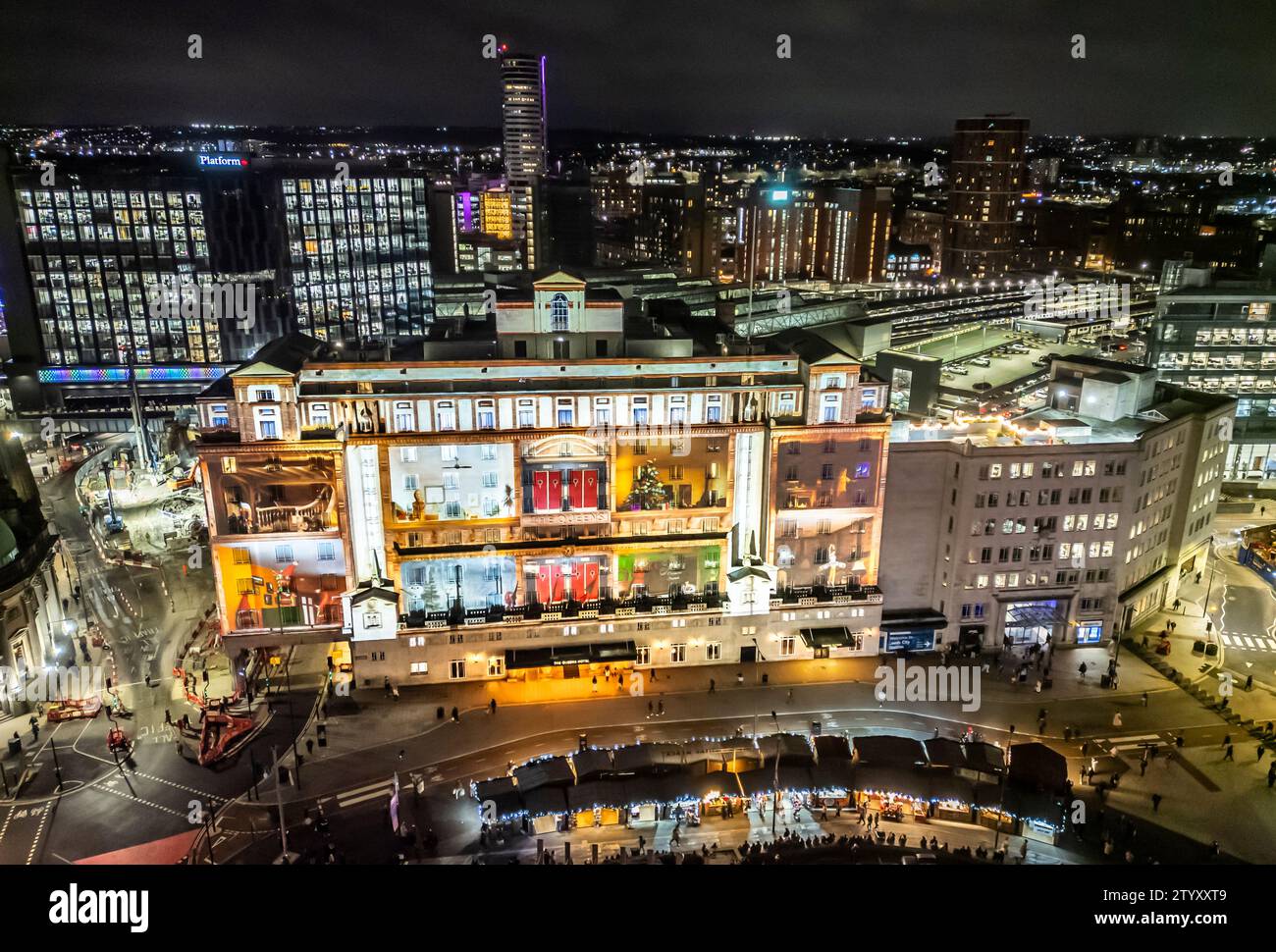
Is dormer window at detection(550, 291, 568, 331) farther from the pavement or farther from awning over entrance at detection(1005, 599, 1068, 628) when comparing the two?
awning over entrance at detection(1005, 599, 1068, 628)

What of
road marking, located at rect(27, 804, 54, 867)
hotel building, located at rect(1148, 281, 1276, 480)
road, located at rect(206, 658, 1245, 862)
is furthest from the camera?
hotel building, located at rect(1148, 281, 1276, 480)

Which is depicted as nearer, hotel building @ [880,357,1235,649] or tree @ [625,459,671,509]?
tree @ [625,459,671,509]

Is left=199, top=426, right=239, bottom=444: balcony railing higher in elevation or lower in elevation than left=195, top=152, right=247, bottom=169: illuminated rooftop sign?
lower

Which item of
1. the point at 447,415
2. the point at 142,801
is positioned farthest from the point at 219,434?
the point at 142,801

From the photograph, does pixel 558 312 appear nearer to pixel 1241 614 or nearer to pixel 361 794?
pixel 361 794

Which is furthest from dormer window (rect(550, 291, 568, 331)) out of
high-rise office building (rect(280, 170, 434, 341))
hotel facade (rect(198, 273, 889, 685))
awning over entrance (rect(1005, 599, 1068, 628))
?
high-rise office building (rect(280, 170, 434, 341))

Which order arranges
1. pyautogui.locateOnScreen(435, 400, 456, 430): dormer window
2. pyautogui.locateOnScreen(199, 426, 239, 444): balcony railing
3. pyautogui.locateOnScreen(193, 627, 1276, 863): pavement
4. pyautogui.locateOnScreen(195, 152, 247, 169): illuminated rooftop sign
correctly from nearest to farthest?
pyautogui.locateOnScreen(193, 627, 1276, 863): pavement → pyautogui.locateOnScreen(199, 426, 239, 444): balcony railing → pyautogui.locateOnScreen(435, 400, 456, 430): dormer window → pyautogui.locateOnScreen(195, 152, 247, 169): illuminated rooftop sign
